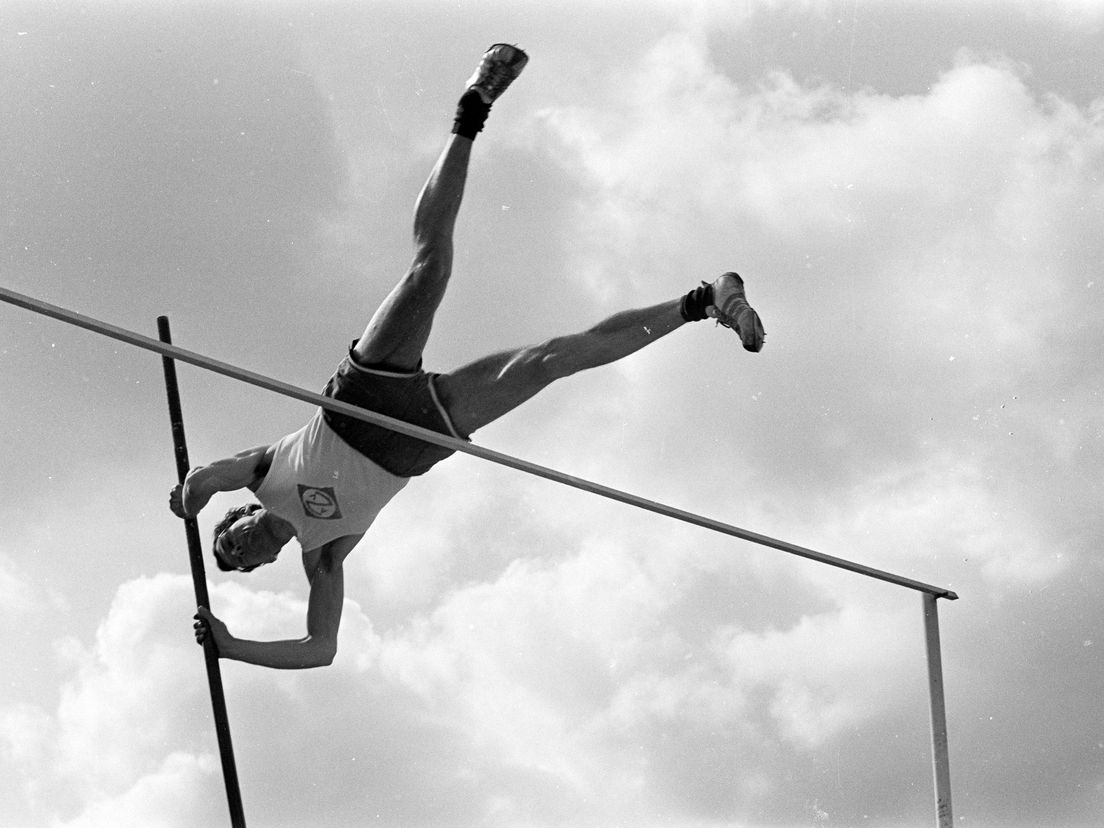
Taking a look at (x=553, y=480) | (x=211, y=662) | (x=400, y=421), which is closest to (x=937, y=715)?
(x=553, y=480)

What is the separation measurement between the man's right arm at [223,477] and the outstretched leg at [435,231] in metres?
0.81

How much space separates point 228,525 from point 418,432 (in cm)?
179

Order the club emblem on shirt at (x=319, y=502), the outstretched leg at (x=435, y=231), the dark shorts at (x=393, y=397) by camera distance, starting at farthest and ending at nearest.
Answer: the club emblem on shirt at (x=319, y=502) → the dark shorts at (x=393, y=397) → the outstretched leg at (x=435, y=231)

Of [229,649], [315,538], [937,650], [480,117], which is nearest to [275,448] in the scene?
[315,538]

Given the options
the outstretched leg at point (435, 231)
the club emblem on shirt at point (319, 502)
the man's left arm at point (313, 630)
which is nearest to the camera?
the outstretched leg at point (435, 231)

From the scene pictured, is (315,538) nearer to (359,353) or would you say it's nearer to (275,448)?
(275,448)

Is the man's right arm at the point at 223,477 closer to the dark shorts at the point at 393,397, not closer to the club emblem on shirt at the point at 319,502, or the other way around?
the club emblem on shirt at the point at 319,502

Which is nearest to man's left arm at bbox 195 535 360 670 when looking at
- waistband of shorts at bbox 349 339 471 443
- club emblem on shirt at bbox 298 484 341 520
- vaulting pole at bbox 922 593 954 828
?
club emblem on shirt at bbox 298 484 341 520

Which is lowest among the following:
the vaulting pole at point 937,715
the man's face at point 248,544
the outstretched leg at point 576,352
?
the vaulting pole at point 937,715

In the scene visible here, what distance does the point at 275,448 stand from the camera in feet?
21.0

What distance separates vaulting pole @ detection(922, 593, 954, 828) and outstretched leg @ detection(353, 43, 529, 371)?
2465 millimetres

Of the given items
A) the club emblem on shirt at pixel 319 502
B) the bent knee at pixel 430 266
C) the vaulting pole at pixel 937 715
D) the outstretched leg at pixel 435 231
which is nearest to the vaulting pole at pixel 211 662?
the club emblem on shirt at pixel 319 502

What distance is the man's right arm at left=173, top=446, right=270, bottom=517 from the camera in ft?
20.6

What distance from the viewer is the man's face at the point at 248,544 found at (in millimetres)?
6508
